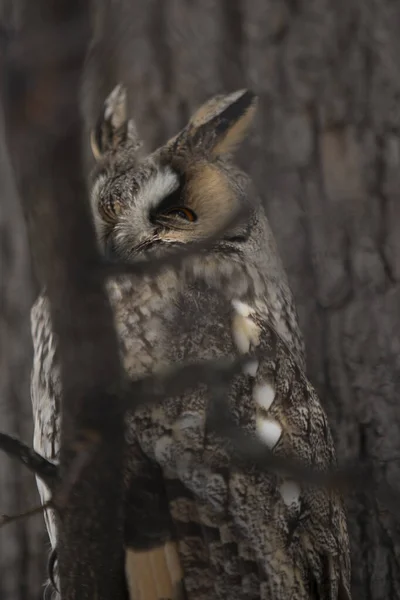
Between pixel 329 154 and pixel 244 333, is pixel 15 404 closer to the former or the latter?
pixel 244 333

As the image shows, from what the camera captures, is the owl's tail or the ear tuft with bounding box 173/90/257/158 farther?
the ear tuft with bounding box 173/90/257/158

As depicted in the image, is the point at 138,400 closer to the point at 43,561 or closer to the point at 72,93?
the point at 72,93

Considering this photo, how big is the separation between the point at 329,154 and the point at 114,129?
1.63 feet

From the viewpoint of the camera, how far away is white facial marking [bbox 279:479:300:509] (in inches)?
53.9

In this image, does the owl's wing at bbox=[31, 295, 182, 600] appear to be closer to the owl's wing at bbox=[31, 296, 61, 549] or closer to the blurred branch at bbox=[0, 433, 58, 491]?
the owl's wing at bbox=[31, 296, 61, 549]

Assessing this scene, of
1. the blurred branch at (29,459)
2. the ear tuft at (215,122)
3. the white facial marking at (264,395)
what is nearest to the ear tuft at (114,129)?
the ear tuft at (215,122)

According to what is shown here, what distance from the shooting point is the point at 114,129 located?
1601 mm

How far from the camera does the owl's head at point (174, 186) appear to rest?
4.89ft

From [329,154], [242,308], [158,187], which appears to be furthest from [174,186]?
[329,154]

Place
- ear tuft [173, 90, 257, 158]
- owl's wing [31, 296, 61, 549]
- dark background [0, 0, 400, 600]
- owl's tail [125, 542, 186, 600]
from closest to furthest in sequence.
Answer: owl's tail [125, 542, 186, 600] < owl's wing [31, 296, 61, 549] < ear tuft [173, 90, 257, 158] < dark background [0, 0, 400, 600]

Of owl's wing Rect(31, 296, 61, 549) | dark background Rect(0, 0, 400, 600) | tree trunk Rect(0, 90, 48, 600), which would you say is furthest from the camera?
tree trunk Rect(0, 90, 48, 600)

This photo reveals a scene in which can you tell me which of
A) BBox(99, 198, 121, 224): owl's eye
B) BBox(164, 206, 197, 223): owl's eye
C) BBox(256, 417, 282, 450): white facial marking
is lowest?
BBox(256, 417, 282, 450): white facial marking

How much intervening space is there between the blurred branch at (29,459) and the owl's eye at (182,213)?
749 mm

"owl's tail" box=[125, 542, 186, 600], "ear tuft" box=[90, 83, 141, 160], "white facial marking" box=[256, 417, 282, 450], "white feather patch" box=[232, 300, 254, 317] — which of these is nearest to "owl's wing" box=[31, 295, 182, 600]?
"owl's tail" box=[125, 542, 186, 600]
